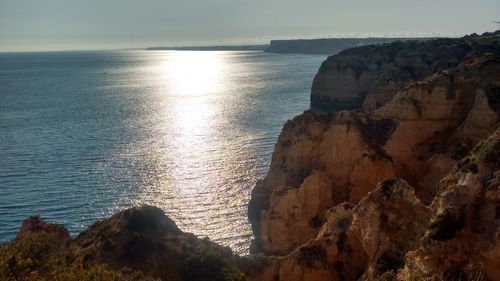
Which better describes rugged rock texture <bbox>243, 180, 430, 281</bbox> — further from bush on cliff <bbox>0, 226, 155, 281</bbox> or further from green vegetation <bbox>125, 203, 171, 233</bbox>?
bush on cliff <bbox>0, 226, 155, 281</bbox>

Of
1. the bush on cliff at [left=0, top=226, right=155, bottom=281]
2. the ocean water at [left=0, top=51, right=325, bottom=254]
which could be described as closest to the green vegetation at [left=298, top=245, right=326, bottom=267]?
the bush on cliff at [left=0, top=226, right=155, bottom=281]

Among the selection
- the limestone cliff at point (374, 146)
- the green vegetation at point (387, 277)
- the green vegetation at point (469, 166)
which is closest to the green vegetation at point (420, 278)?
the green vegetation at point (387, 277)

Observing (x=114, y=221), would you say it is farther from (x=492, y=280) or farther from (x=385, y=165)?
(x=385, y=165)

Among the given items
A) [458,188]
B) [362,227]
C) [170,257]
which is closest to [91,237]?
[170,257]

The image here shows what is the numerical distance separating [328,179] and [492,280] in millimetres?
24527

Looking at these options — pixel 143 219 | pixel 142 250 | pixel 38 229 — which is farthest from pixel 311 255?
pixel 38 229

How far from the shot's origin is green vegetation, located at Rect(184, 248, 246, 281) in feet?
91.2

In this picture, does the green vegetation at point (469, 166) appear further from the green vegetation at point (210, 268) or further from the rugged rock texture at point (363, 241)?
the green vegetation at point (210, 268)

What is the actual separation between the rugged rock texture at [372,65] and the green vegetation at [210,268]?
260ft

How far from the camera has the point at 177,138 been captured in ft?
326

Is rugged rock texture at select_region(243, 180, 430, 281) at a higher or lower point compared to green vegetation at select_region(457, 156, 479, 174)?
lower

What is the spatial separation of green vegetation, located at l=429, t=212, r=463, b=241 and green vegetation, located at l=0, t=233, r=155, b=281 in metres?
12.4

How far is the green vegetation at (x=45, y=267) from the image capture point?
20948 millimetres

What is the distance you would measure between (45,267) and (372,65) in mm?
107979
